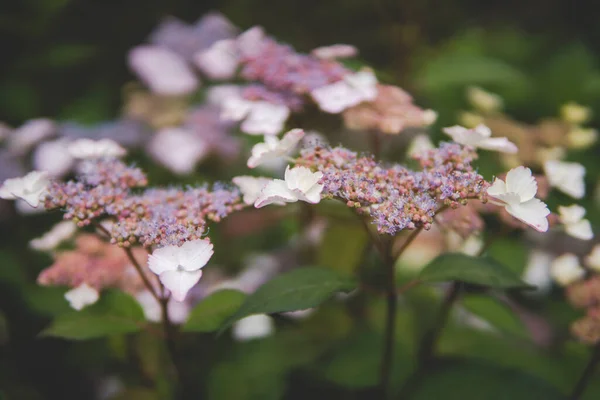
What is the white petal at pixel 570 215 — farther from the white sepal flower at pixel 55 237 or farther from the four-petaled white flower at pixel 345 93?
the white sepal flower at pixel 55 237

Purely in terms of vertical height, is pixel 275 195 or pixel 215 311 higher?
pixel 275 195

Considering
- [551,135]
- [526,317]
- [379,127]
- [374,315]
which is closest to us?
[379,127]

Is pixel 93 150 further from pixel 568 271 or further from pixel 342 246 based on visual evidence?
pixel 568 271

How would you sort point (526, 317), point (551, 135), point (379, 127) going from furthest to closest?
point (526, 317), point (551, 135), point (379, 127)

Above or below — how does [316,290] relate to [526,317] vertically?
above

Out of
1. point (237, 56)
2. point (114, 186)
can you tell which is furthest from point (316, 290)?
point (237, 56)

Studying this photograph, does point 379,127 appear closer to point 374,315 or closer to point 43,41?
point 374,315

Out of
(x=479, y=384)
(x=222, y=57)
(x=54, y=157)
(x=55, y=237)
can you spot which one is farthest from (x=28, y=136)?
(x=479, y=384)
